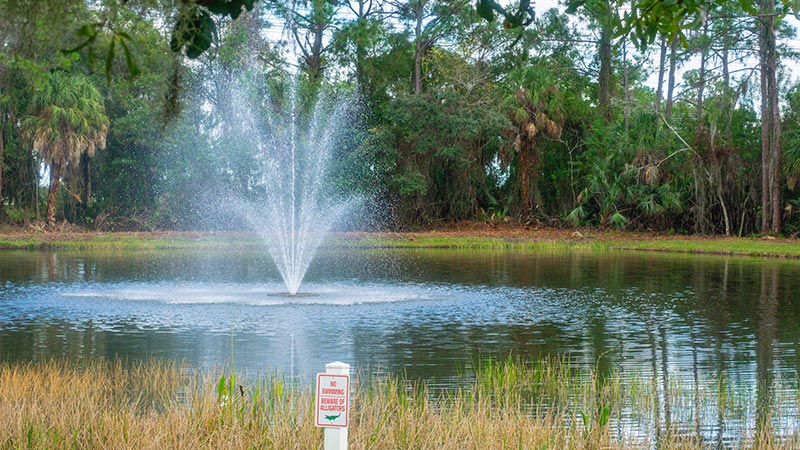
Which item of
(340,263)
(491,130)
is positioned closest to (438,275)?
(340,263)

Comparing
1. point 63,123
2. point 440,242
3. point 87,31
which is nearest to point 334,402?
point 87,31

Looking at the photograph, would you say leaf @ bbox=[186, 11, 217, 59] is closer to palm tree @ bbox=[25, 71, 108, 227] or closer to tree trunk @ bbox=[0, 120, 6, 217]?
palm tree @ bbox=[25, 71, 108, 227]

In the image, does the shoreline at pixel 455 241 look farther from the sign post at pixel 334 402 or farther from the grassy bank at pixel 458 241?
the sign post at pixel 334 402

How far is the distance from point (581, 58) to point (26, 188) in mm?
25118

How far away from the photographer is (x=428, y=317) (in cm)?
1616

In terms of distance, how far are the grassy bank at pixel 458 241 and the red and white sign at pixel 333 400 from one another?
28504 mm

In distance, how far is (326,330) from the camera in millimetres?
14531

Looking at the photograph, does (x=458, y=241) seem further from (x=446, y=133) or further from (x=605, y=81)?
(x=605, y=81)

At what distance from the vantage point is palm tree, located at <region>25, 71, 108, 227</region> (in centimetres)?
3831

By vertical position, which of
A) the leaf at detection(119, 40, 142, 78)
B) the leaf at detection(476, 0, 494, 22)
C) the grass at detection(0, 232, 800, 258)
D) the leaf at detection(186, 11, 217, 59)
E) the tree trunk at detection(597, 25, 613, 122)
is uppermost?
the tree trunk at detection(597, 25, 613, 122)

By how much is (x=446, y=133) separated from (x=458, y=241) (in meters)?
5.89

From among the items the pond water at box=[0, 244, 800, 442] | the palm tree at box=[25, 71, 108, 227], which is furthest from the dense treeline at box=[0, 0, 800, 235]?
the pond water at box=[0, 244, 800, 442]

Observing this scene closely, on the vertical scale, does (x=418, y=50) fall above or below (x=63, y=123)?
above

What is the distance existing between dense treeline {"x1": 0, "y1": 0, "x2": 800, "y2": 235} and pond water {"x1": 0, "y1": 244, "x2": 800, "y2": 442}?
36.5 ft
